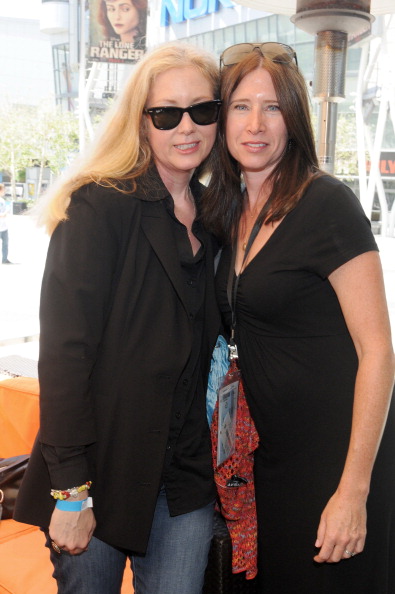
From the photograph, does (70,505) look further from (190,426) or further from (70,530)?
(190,426)

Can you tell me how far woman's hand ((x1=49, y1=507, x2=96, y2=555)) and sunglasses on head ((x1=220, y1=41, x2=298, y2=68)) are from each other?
3.48 feet

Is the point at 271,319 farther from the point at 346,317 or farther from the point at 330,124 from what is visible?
the point at 330,124

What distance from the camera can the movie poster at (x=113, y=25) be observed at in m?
4.43

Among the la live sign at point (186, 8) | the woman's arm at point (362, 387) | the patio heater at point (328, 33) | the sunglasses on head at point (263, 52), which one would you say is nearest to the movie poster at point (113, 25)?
the la live sign at point (186, 8)

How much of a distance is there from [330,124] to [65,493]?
5.25 feet

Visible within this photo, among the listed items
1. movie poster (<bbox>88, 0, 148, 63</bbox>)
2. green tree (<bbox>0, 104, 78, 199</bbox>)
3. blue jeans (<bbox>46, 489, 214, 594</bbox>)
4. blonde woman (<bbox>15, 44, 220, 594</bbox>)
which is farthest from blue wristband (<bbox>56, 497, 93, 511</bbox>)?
green tree (<bbox>0, 104, 78, 199</bbox>)

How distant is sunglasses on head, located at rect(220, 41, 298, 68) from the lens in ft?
4.87

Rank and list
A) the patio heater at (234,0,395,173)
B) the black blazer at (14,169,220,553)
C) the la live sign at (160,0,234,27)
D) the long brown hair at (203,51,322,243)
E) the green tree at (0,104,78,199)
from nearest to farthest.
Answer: the black blazer at (14,169,220,553) < the long brown hair at (203,51,322,243) < the patio heater at (234,0,395,173) < the green tree at (0,104,78,199) < the la live sign at (160,0,234,27)

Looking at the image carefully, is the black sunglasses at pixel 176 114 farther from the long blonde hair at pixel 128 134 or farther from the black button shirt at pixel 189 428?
the black button shirt at pixel 189 428

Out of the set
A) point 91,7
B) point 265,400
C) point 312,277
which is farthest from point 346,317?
point 91,7

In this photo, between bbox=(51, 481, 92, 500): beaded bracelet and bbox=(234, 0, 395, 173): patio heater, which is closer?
bbox=(51, 481, 92, 500): beaded bracelet

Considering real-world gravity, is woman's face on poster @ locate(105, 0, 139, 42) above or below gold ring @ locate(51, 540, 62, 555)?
above

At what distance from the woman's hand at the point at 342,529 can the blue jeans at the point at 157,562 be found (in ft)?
0.87

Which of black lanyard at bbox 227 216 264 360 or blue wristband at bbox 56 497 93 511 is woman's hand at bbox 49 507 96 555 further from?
black lanyard at bbox 227 216 264 360
